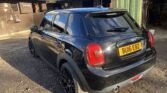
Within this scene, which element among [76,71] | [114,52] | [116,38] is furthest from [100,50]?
[76,71]

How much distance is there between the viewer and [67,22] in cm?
371

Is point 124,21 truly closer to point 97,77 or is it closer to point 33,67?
point 97,77

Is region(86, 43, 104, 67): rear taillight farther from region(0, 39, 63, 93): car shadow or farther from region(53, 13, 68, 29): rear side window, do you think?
region(0, 39, 63, 93): car shadow

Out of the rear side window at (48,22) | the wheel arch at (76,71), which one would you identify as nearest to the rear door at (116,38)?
the wheel arch at (76,71)

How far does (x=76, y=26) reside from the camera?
341cm

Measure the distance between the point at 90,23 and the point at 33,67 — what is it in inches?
115

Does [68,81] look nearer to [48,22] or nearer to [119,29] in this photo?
[119,29]

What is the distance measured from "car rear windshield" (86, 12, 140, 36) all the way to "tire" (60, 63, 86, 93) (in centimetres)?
84

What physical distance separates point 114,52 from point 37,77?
2476 millimetres

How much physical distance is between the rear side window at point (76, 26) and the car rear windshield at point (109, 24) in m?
0.12

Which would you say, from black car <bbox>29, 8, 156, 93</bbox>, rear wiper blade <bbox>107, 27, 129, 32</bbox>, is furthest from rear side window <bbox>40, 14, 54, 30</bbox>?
rear wiper blade <bbox>107, 27, 129, 32</bbox>

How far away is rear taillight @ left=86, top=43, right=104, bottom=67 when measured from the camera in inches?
118

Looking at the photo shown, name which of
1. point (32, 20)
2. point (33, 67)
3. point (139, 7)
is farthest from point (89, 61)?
point (32, 20)

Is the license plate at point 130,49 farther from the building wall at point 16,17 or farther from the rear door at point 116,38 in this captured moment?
the building wall at point 16,17
